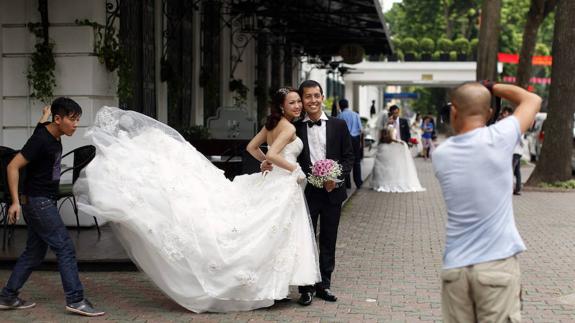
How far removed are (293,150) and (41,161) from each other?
6.65 ft

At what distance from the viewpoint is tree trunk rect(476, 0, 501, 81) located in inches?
1031

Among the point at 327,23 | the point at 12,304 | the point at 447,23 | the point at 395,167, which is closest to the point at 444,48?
the point at 447,23

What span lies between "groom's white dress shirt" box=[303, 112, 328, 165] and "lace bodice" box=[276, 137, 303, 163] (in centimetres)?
16

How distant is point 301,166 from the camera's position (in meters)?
7.01

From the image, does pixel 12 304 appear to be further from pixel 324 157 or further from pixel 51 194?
pixel 324 157

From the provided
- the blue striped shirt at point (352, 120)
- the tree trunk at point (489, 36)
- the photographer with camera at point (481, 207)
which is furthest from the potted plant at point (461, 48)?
the photographer with camera at point (481, 207)

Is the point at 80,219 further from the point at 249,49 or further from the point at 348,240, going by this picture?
the point at 249,49

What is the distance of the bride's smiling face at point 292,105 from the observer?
678cm

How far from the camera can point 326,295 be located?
7023 millimetres

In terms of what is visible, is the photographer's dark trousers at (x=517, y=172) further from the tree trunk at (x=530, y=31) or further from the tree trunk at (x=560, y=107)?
the tree trunk at (x=530, y=31)

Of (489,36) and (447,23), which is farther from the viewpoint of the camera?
(447,23)

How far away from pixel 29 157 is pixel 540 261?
5579mm

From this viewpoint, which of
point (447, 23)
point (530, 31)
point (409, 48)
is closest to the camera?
point (530, 31)

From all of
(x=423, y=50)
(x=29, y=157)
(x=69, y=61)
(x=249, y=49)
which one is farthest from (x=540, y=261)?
(x=423, y=50)
